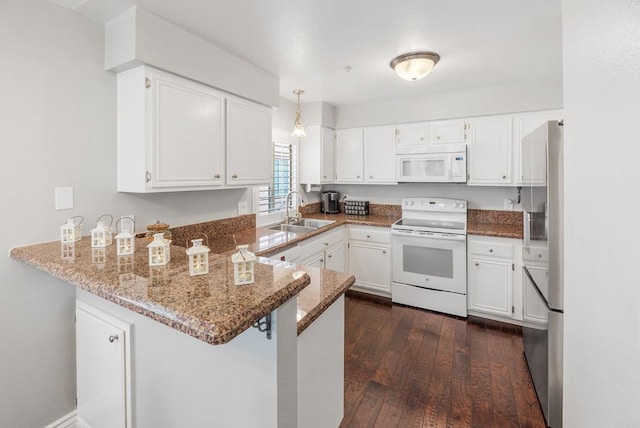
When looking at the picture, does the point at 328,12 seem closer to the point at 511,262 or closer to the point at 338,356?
the point at 338,356

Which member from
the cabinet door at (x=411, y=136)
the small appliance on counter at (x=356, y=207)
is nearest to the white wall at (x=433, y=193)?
the small appliance on counter at (x=356, y=207)

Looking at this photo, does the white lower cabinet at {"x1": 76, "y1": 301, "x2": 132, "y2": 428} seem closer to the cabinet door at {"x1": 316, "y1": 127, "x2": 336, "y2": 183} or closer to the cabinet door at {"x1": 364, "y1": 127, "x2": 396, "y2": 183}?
the cabinet door at {"x1": 316, "y1": 127, "x2": 336, "y2": 183}

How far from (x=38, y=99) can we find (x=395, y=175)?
10.7 feet

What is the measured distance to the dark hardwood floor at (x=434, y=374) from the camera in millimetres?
1812

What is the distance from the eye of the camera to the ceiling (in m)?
1.71

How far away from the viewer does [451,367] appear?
7.47 ft

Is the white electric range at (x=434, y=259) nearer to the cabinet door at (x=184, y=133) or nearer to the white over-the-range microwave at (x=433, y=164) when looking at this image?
the white over-the-range microwave at (x=433, y=164)

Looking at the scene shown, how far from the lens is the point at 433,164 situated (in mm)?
3400

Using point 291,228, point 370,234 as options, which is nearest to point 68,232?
point 291,228

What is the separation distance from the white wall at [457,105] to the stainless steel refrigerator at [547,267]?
1.26m

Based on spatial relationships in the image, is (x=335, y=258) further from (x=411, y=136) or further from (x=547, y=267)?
(x=547, y=267)

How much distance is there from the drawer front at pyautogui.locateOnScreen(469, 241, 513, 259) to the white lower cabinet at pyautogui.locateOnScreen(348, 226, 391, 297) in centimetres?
90

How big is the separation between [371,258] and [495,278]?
132 centimetres

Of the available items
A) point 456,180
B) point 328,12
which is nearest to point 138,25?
point 328,12
